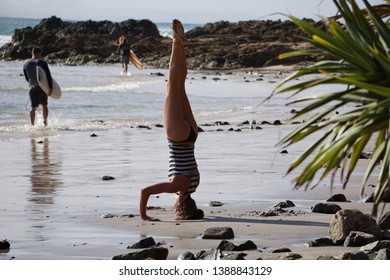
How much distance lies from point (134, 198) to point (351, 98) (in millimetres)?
5395

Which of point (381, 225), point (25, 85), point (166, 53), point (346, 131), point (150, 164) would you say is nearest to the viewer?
point (346, 131)

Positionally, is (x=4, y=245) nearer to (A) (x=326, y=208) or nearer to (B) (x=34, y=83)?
(A) (x=326, y=208)

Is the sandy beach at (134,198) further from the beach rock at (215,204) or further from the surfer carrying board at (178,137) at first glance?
the surfer carrying board at (178,137)

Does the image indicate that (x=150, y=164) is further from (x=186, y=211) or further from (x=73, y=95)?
(x=73, y=95)

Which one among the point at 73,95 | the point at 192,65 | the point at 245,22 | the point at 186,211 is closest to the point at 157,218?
the point at 186,211

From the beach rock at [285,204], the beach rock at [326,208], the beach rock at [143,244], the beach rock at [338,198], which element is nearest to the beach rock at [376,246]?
the beach rock at [143,244]

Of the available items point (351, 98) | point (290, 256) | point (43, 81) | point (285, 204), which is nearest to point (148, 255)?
point (290, 256)

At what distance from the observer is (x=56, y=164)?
1368cm

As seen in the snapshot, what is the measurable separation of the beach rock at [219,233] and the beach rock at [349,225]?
31.3 inches

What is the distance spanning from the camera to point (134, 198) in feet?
33.2

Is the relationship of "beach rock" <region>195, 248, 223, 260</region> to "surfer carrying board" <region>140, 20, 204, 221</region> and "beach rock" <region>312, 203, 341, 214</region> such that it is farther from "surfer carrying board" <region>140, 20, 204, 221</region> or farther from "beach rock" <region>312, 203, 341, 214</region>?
"beach rock" <region>312, 203, 341, 214</region>

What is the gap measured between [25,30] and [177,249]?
250 ft

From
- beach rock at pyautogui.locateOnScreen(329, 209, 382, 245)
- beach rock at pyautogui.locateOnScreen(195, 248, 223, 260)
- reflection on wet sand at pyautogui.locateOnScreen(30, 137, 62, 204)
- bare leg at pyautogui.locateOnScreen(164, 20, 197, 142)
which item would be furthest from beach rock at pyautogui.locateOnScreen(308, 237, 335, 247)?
reflection on wet sand at pyautogui.locateOnScreen(30, 137, 62, 204)

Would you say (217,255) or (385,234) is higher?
(217,255)
